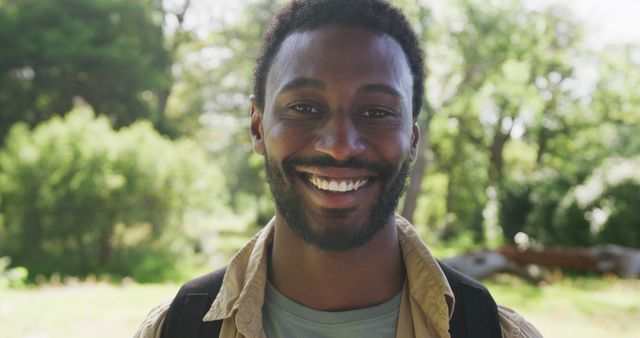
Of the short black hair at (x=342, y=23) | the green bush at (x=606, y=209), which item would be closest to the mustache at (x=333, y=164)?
the short black hair at (x=342, y=23)

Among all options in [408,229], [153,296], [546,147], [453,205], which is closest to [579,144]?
[546,147]

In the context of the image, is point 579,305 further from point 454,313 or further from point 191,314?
point 191,314

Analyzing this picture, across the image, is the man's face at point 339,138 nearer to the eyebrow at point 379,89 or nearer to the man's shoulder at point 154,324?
the eyebrow at point 379,89

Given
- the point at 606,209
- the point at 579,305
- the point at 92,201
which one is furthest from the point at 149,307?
the point at 606,209

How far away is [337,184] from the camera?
1813 mm

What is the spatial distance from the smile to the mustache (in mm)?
41

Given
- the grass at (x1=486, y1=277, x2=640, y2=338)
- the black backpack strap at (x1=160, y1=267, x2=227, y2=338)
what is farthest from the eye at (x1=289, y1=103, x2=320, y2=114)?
the grass at (x1=486, y1=277, x2=640, y2=338)

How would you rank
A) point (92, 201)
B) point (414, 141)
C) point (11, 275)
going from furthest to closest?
point (92, 201) → point (11, 275) → point (414, 141)

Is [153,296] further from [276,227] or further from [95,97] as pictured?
[95,97]

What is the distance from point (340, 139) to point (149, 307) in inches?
329

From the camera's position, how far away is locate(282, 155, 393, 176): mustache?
70.8 inches

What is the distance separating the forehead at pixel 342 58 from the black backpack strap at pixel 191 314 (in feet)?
2.24

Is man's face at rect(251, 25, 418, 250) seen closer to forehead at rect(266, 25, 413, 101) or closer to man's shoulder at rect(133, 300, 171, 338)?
forehead at rect(266, 25, 413, 101)

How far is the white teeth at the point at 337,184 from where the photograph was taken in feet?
5.95
